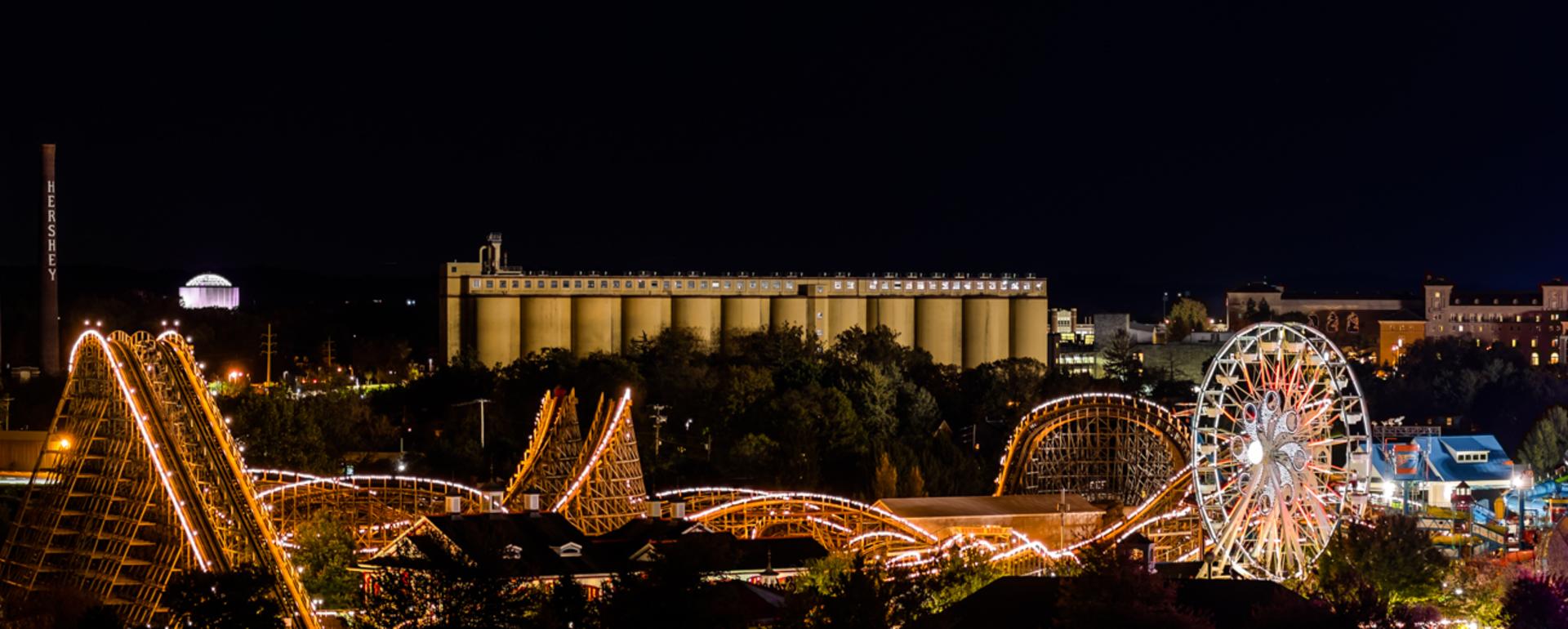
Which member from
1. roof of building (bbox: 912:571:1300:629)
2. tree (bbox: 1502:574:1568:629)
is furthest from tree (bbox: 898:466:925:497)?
tree (bbox: 1502:574:1568:629)

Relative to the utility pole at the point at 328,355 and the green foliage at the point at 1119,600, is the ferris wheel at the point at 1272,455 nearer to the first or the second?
the green foliage at the point at 1119,600

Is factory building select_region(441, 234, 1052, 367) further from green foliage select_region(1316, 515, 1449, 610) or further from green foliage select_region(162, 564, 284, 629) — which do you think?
green foliage select_region(162, 564, 284, 629)

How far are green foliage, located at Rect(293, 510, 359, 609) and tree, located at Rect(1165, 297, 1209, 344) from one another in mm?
109357

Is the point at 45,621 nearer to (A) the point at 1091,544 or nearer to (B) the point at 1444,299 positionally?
(A) the point at 1091,544

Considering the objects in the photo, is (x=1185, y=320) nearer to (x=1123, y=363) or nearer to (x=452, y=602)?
(x=1123, y=363)

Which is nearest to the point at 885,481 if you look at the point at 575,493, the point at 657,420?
the point at 657,420

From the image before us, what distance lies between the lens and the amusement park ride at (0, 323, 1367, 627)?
40.3 metres

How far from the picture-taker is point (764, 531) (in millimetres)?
55125

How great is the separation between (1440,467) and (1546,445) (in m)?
9.85

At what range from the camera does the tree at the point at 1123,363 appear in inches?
4168

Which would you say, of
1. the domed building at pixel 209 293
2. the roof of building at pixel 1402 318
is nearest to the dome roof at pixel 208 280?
the domed building at pixel 209 293

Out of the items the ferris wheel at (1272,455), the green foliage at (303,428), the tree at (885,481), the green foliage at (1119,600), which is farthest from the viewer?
the green foliage at (303,428)

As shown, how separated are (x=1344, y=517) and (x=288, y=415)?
107 ft

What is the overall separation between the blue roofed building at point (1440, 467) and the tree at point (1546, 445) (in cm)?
192
